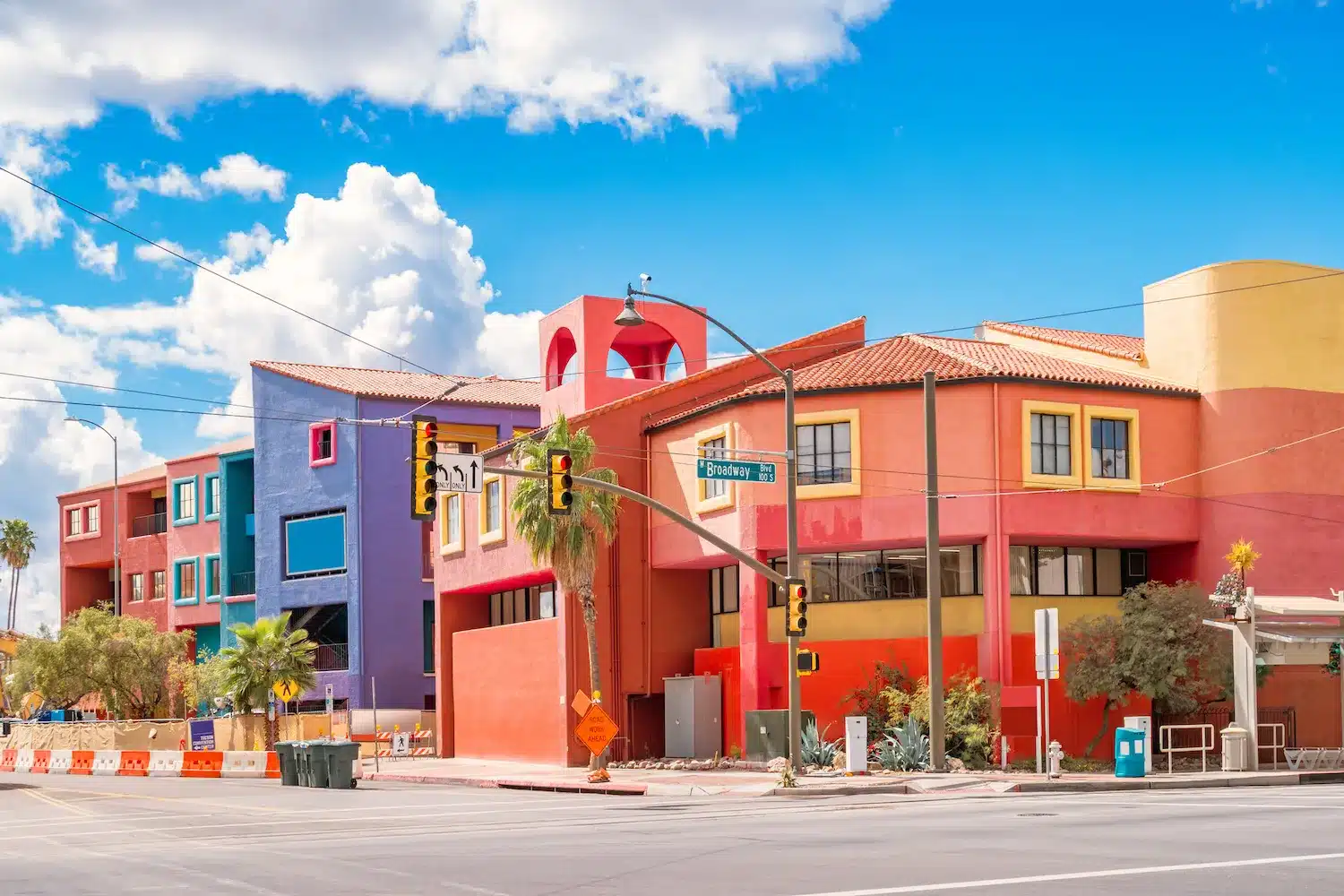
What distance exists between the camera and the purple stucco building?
6438 cm

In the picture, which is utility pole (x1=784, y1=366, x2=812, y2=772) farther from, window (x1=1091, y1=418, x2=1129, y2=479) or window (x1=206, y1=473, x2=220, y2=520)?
window (x1=206, y1=473, x2=220, y2=520)

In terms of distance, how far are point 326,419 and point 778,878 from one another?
52.0 metres

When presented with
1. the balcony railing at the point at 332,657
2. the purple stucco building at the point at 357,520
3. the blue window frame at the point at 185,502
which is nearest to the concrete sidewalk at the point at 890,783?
the purple stucco building at the point at 357,520

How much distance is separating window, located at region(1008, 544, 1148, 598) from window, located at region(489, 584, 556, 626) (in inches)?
625

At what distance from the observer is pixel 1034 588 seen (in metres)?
39.3

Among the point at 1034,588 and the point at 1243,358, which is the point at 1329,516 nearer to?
the point at 1243,358

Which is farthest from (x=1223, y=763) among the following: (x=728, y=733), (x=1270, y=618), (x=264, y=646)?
(x=264, y=646)

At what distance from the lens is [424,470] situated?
25625 mm

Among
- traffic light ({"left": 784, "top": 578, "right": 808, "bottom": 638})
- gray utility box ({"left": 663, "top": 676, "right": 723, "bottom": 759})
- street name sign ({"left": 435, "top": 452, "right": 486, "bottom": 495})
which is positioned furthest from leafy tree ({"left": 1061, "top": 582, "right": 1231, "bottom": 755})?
street name sign ({"left": 435, "top": 452, "right": 486, "bottom": 495})

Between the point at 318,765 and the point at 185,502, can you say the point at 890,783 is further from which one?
the point at 185,502

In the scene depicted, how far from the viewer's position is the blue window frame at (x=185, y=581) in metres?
77.6

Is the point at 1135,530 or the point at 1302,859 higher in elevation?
the point at 1135,530

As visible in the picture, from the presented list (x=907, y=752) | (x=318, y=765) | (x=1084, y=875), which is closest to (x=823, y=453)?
(x=907, y=752)

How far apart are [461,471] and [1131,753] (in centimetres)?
1519
